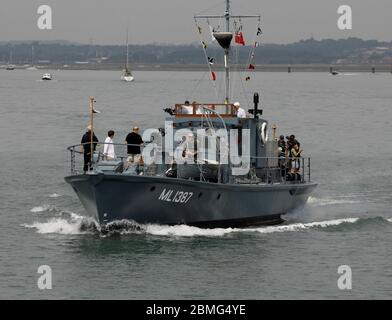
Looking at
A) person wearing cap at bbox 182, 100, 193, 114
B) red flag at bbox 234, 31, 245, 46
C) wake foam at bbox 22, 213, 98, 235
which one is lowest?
wake foam at bbox 22, 213, 98, 235

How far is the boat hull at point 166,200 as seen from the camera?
1329 inches

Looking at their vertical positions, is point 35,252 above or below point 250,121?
→ below

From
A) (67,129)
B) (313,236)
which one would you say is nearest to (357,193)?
(313,236)

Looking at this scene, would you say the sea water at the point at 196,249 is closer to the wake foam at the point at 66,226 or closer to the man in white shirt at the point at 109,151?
the wake foam at the point at 66,226

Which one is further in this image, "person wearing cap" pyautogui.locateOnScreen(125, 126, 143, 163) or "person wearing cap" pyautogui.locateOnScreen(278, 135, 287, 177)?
"person wearing cap" pyautogui.locateOnScreen(278, 135, 287, 177)

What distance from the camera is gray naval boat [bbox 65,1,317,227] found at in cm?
3397

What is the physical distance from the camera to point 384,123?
101 m

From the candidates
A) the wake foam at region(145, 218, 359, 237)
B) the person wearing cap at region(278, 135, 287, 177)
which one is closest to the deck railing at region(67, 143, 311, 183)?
the person wearing cap at region(278, 135, 287, 177)

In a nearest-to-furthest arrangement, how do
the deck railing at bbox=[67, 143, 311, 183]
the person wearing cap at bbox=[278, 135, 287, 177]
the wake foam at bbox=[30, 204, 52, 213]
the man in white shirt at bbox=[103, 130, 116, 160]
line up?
the man in white shirt at bbox=[103, 130, 116, 160], the deck railing at bbox=[67, 143, 311, 183], the person wearing cap at bbox=[278, 135, 287, 177], the wake foam at bbox=[30, 204, 52, 213]

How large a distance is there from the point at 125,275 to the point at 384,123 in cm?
7306

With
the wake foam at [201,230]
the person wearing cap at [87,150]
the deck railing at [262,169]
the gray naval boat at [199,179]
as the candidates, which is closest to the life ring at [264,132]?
the gray naval boat at [199,179]

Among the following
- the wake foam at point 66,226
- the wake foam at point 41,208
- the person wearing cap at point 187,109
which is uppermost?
the person wearing cap at point 187,109

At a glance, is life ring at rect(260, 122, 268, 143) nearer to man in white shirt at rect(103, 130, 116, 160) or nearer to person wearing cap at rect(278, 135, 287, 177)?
person wearing cap at rect(278, 135, 287, 177)

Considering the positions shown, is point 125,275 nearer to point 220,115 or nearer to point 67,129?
point 220,115
